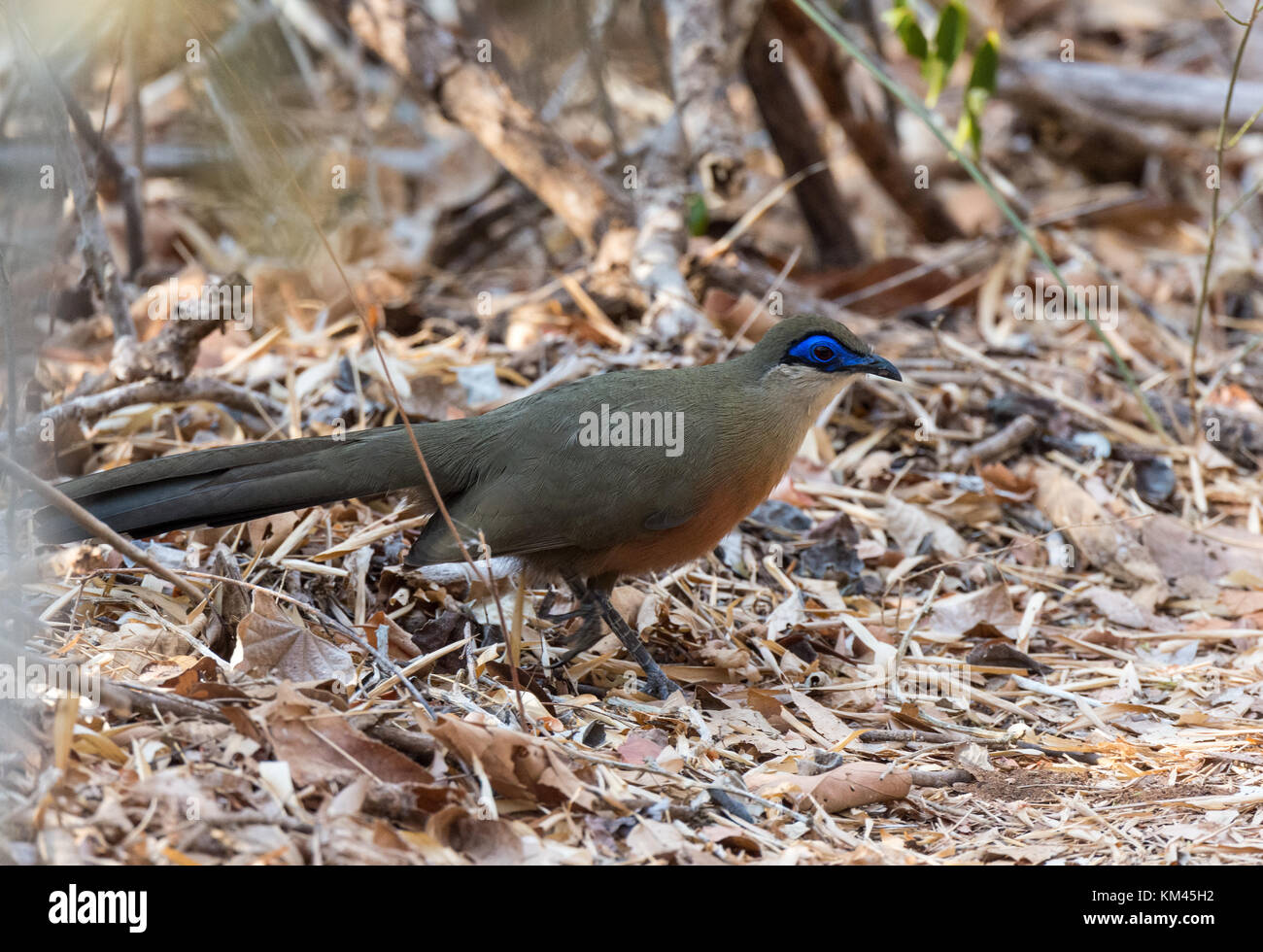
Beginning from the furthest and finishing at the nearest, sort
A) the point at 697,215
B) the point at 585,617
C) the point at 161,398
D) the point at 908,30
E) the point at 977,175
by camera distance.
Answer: the point at 697,215, the point at 908,30, the point at 977,175, the point at 161,398, the point at 585,617

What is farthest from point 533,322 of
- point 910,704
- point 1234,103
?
point 1234,103

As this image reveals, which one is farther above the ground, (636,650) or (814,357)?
(814,357)

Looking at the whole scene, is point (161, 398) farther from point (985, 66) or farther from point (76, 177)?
point (985, 66)

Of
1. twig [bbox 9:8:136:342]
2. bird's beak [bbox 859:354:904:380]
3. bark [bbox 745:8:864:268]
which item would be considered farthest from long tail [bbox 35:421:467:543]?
bark [bbox 745:8:864:268]

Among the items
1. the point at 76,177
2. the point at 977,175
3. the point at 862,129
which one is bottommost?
the point at 76,177

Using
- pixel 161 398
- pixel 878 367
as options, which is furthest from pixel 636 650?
pixel 161 398

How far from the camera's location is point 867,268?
22.9 ft

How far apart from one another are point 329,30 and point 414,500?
211 inches

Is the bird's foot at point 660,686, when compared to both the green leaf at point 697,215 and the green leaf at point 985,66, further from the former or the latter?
the green leaf at point 985,66

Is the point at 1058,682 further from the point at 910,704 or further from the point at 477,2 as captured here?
the point at 477,2

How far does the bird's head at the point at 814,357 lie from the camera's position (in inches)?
168

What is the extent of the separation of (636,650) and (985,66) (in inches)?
154

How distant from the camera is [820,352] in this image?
4293mm

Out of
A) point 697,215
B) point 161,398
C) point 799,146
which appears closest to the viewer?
point 161,398
